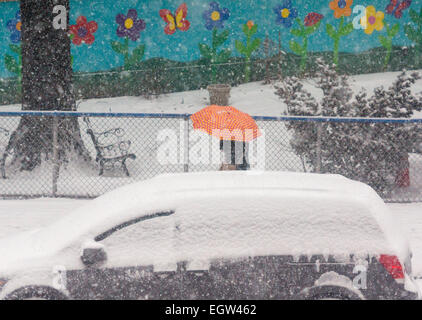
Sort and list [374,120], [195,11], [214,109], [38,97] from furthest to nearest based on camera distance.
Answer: [195,11] < [38,97] < [374,120] < [214,109]

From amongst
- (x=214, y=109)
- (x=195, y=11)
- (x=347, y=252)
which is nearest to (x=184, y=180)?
(x=347, y=252)

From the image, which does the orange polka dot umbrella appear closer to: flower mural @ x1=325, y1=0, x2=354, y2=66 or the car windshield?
the car windshield

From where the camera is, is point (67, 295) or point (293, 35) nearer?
point (67, 295)

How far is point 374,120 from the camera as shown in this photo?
343 inches

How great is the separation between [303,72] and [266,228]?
14061 mm

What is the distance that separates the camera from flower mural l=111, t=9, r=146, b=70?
17.8 meters

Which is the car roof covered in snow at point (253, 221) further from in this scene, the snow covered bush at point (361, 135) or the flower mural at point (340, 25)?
the flower mural at point (340, 25)

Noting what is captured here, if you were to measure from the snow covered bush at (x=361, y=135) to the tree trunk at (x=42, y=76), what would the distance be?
391 centimetres

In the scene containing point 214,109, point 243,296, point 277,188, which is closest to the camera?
point 243,296

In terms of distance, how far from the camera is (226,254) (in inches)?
183

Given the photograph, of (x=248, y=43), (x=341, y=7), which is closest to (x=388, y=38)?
(x=341, y=7)

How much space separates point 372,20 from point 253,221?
1479 cm

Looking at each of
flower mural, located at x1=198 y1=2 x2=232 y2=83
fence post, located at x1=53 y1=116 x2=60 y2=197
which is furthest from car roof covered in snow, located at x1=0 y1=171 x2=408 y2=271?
flower mural, located at x1=198 y1=2 x2=232 y2=83
